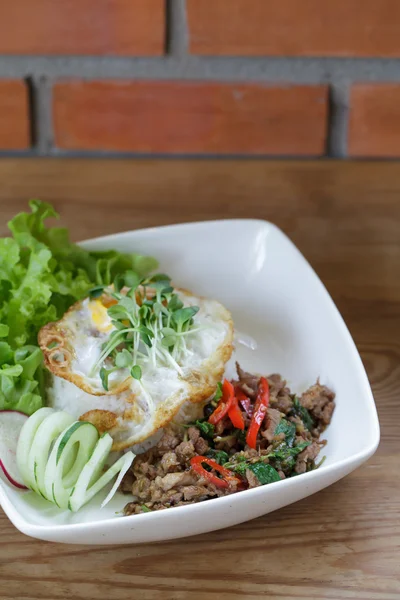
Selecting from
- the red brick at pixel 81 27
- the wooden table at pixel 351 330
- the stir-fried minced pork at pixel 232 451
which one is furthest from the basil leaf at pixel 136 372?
the red brick at pixel 81 27

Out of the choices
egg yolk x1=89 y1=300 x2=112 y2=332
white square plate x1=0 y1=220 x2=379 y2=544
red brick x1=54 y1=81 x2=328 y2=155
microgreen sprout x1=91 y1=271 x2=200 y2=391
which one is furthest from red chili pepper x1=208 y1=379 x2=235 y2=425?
red brick x1=54 y1=81 x2=328 y2=155

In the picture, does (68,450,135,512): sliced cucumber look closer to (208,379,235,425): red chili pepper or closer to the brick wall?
(208,379,235,425): red chili pepper

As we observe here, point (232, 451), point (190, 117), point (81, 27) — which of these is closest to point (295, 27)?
point (190, 117)

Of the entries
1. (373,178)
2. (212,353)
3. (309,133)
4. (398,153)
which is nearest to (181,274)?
(212,353)

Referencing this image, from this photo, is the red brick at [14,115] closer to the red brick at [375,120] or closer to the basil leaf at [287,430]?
the red brick at [375,120]

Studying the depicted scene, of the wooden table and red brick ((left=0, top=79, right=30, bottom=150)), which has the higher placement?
red brick ((left=0, top=79, right=30, bottom=150))
